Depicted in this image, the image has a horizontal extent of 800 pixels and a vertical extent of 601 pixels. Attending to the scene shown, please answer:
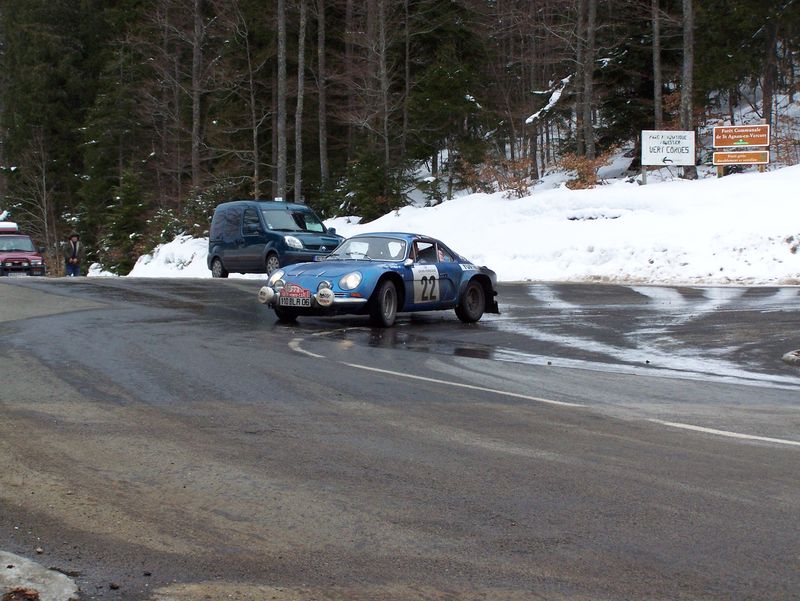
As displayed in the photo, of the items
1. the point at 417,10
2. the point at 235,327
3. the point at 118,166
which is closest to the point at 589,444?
the point at 235,327

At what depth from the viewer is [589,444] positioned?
6875 mm

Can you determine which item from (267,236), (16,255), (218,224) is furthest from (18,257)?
(267,236)

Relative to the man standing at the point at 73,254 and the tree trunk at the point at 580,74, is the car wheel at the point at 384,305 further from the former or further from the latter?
the tree trunk at the point at 580,74

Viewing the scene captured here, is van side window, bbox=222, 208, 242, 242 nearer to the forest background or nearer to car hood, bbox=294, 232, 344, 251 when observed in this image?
car hood, bbox=294, 232, 344, 251

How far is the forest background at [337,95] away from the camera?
1540 inches

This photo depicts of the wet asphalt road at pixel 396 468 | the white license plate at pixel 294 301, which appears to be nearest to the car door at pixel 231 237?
the white license plate at pixel 294 301

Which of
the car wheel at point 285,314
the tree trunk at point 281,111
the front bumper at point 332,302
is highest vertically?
the tree trunk at point 281,111

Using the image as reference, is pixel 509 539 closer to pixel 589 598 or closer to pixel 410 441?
pixel 589 598

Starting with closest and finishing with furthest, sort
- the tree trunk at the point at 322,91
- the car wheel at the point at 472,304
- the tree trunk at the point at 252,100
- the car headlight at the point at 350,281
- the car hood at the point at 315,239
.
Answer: the car headlight at the point at 350,281 → the car wheel at the point at 472,304 → the car hood at the point at 315,239 → the tree trunk at the point at 252,100 → the tree trunk at the point at 322,91

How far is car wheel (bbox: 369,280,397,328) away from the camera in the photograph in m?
14.5

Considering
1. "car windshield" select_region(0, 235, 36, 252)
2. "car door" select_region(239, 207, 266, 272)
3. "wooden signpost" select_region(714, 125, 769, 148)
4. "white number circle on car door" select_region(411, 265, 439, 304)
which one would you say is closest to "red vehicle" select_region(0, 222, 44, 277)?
"car windshield" select_region(0, 235, 36, 252)

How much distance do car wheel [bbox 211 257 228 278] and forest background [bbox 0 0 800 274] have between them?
465 inches

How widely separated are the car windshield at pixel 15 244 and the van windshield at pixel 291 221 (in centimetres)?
1208

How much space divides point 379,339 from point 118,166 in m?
55.3
